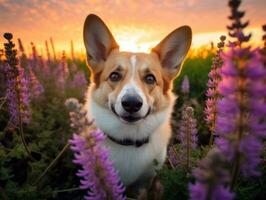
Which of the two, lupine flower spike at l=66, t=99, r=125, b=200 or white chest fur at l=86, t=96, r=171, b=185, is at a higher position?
lupine flower spike at l=66, t=99, r=125, b=200

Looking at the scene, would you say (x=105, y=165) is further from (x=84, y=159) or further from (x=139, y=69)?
(x=139, y=69)

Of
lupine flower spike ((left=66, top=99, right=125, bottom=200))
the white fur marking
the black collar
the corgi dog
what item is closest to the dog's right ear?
the corgi dog

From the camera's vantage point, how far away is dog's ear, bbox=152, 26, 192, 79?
15.0ft

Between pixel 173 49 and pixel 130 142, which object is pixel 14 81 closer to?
pixel 130 142

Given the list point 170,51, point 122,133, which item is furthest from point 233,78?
point 170,51

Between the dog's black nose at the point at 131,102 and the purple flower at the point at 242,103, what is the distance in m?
2.07

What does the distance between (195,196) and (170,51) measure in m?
3.69

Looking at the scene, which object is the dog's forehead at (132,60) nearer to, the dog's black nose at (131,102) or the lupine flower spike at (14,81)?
the dog's black nose at (131,102)

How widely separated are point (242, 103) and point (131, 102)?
2.18 m

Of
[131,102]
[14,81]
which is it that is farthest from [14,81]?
[131,102]

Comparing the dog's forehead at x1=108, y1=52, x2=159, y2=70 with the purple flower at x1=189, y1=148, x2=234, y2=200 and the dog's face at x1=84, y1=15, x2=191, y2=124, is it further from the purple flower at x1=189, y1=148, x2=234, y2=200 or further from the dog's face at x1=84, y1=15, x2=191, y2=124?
the purple flower at x1=189, y1=148, x2=234, y2=200

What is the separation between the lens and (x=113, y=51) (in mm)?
4586

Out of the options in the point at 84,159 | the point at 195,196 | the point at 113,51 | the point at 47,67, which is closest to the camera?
the point at 195,196

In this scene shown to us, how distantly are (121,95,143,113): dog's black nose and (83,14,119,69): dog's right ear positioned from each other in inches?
50.3
